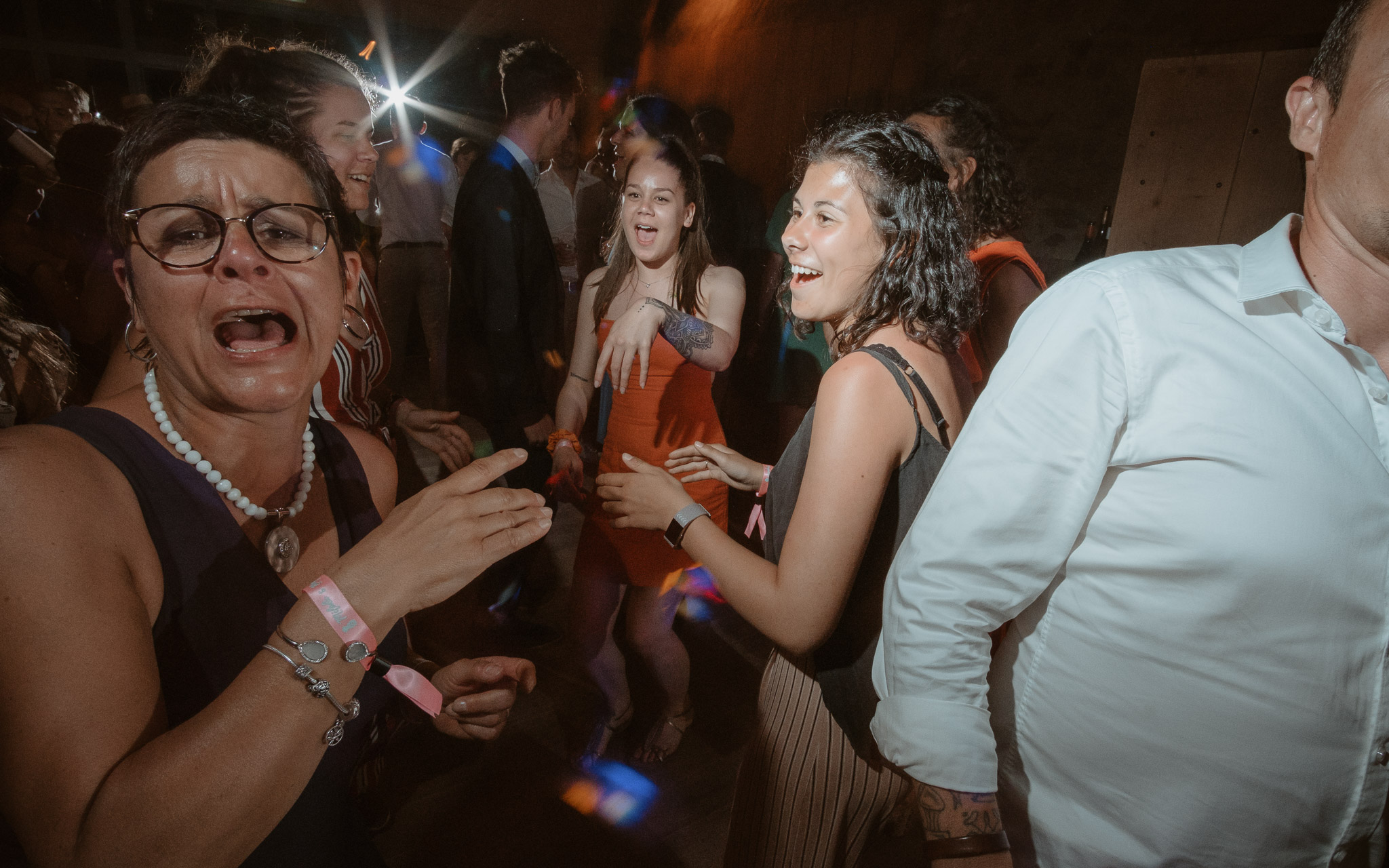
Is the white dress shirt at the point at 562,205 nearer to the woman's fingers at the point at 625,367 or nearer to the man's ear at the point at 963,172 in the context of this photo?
the woman's fingers at the point at 625,367

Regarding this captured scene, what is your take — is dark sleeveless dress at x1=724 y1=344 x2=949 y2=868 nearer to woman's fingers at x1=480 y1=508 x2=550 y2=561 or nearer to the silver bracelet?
woman's fingers at x1=480 y1=508 x2=550 y2=561

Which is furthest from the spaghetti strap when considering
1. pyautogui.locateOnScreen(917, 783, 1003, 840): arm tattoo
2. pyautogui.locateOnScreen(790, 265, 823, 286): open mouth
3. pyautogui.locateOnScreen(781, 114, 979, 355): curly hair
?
pyautogui.locateOnScreen(917, 783, 1003, 840): arm tattoo

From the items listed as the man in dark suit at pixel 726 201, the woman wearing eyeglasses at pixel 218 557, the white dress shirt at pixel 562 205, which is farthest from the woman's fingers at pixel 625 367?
the white dress shirt at pixel 562 205

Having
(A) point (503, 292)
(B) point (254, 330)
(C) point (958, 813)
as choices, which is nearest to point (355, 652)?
(B) point (254, 330)

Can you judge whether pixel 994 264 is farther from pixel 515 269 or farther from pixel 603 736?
pixel 603 736

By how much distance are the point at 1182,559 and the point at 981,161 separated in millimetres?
1889

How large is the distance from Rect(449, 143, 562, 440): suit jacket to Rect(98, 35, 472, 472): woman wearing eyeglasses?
0.42 m

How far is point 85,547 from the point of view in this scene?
2.52 feet

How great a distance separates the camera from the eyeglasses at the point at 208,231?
943 mm

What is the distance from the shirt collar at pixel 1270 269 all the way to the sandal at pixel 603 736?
89.0 inches

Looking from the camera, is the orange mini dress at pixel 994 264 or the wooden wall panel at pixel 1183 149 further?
the wooden wall panel at pixel 1183 149

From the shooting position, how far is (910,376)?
1.18 m

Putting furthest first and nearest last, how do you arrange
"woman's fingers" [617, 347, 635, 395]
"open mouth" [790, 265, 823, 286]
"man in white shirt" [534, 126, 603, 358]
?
"man in white shirt" [534, 126, 603, 358] → "woman's fingers" [617, 347, 635, 395] → "open mouth" [790, 265, 823, 286]

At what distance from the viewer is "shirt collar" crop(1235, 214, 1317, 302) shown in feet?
2.68
